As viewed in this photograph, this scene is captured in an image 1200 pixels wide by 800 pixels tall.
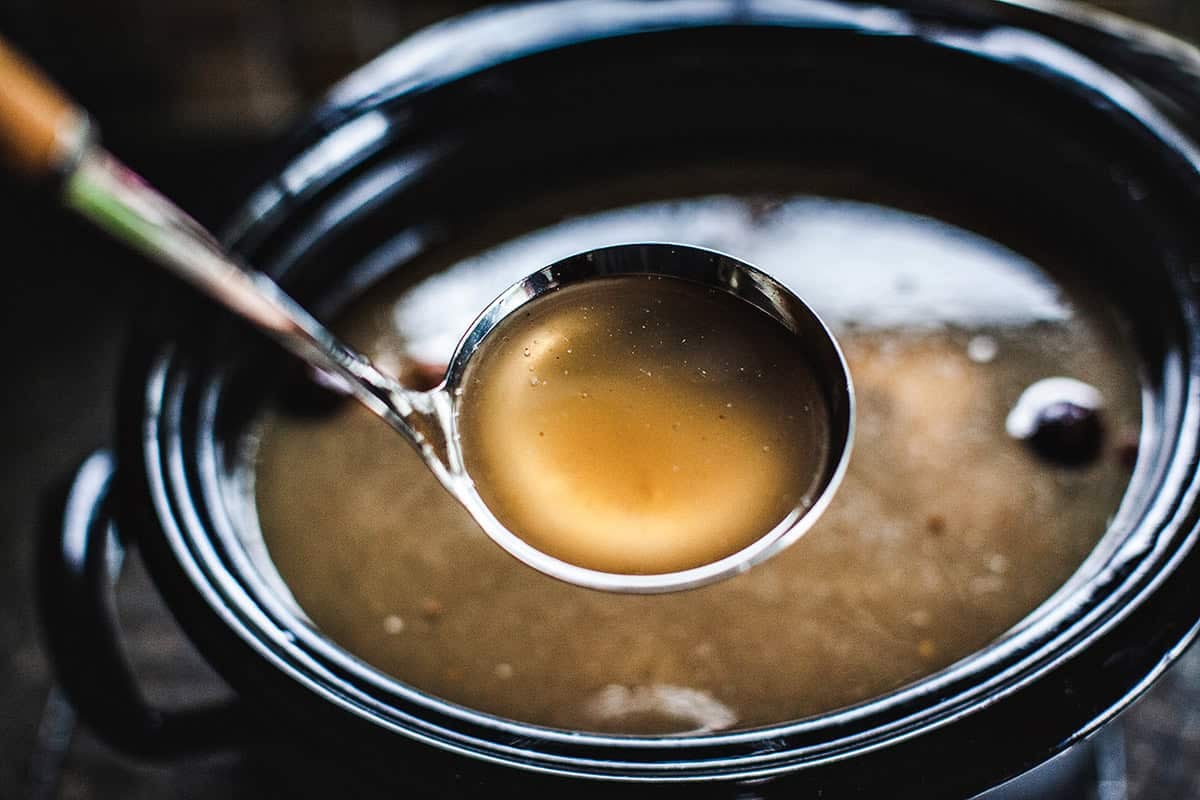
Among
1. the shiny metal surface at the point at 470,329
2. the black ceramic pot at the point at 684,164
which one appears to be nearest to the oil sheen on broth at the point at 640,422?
the shiny metal surface at the point at 470,329

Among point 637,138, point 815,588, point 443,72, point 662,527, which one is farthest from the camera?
point 637,138

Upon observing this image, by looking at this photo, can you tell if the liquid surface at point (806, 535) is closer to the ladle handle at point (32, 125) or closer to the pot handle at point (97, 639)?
the pot handle at point (97, 639)

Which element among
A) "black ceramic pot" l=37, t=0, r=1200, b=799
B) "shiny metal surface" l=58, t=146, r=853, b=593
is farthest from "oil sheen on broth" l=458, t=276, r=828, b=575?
"black ceramic pot" l=37, t=0, r=1200, b=799

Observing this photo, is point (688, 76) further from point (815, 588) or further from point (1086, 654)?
point (1086, 654)

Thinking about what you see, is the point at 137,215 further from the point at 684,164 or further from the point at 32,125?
the point at 684,164

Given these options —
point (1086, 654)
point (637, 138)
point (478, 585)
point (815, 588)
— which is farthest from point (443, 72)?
point (1086, 654)

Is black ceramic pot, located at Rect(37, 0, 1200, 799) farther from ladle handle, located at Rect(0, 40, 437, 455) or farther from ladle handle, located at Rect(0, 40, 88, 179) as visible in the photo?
ladle handle, located at Rect(0, 40, 88, 179)
